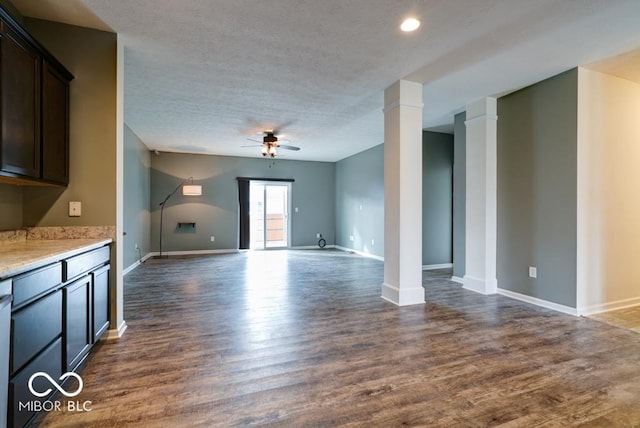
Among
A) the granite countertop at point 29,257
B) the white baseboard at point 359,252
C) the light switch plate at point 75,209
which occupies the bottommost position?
the white baseboard at point 359,252

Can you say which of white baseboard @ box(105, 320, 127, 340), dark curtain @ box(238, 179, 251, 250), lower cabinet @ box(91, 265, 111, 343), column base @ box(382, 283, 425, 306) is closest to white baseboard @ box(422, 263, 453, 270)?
column base @ box(382, 283, 425, 306)

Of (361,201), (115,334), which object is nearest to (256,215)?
(361,201)

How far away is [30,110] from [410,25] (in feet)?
9.47

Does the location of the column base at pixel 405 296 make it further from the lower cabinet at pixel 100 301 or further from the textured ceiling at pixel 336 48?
the lower cabinet at pixel 100 301

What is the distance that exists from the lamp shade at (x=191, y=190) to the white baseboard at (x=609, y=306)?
7.68 meters

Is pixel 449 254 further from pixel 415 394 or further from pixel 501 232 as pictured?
pixel 415 394

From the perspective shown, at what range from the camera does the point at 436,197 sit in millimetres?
6266

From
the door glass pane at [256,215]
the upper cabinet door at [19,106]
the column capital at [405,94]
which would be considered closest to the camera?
the upper cabinet door at [19,106]

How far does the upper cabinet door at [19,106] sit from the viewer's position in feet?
6.02

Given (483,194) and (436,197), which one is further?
(436,197)

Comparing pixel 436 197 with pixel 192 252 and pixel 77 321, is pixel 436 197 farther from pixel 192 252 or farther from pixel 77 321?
pixel 192 252

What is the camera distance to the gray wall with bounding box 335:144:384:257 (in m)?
7.23

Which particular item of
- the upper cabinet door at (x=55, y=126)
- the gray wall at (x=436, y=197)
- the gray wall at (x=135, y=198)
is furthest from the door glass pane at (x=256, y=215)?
the upper cabinet door at (x=55, y=126)

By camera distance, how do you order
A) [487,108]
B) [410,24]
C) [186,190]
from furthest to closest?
[186,190] → [487,108] → [410,24]
